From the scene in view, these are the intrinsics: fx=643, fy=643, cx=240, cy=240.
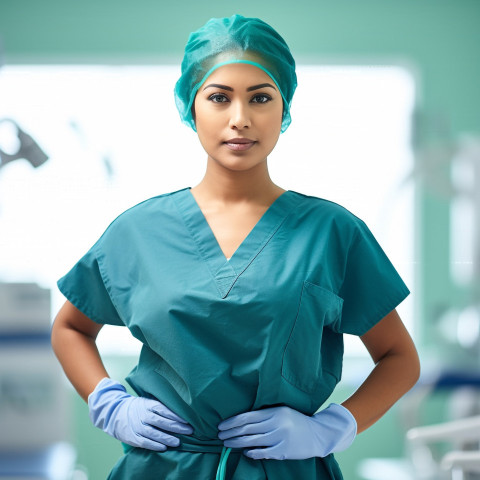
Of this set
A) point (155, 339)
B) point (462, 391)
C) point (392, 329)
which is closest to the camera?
point (155, 339)

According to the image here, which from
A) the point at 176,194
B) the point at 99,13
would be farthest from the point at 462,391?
the point at 99,13

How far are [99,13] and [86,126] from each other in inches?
24.8

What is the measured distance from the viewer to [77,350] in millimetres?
1187

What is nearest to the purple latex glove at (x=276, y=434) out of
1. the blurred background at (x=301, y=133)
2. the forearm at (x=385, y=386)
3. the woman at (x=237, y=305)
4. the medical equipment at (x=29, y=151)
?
the woman at (x=237, y=305)

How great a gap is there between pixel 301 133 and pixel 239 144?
2.37 metres

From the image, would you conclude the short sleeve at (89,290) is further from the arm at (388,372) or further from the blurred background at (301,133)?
the blurred background at (301,133)

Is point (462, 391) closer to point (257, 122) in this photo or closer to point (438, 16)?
point (438, 16)

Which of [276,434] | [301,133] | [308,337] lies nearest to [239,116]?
[308,337]

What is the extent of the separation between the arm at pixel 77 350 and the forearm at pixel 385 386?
458 millimetres

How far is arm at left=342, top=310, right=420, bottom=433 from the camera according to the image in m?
1.12

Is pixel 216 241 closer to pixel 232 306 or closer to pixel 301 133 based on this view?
pixel 232 306

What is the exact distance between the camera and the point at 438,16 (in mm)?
3516

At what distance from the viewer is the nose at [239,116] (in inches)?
39.6

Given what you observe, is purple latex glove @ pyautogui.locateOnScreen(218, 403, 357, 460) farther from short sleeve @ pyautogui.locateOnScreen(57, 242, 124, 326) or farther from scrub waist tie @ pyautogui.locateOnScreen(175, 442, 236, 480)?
short sleeve @ pyautogui.locateOnScreen(57, 242, 124, 326)
